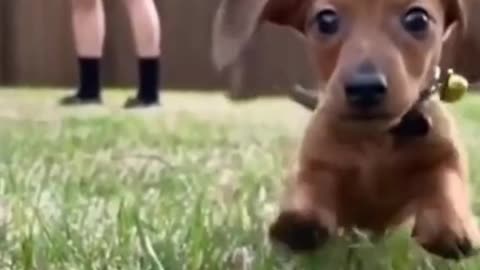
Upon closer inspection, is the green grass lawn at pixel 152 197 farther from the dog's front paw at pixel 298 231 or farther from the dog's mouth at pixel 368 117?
the dog's mouth at pixel 368 117

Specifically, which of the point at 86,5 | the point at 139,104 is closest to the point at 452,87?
the point at 86,5

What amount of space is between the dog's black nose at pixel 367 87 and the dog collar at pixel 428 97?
0.12 m

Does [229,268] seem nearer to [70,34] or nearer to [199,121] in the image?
[199,121]

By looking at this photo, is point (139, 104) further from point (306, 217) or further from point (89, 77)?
point (306, 217)

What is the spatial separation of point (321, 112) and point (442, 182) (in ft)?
0.50

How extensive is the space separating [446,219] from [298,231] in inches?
6.0

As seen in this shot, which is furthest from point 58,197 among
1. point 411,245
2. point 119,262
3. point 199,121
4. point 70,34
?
point 70,34

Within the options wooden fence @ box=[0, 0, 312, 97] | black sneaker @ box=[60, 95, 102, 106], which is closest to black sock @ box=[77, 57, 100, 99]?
black sneaker @ box=[60, 95, 102, 106]

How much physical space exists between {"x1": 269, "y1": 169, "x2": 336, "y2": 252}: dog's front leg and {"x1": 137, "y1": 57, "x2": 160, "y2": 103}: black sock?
2451 millimetres

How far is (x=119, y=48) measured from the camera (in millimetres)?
6031

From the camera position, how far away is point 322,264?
1.49 metres

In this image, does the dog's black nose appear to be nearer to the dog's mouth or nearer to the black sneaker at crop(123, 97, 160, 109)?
the dog's mouth

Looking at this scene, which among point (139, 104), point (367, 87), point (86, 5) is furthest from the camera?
point (139, 104)

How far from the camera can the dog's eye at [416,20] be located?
1456 millimetres
